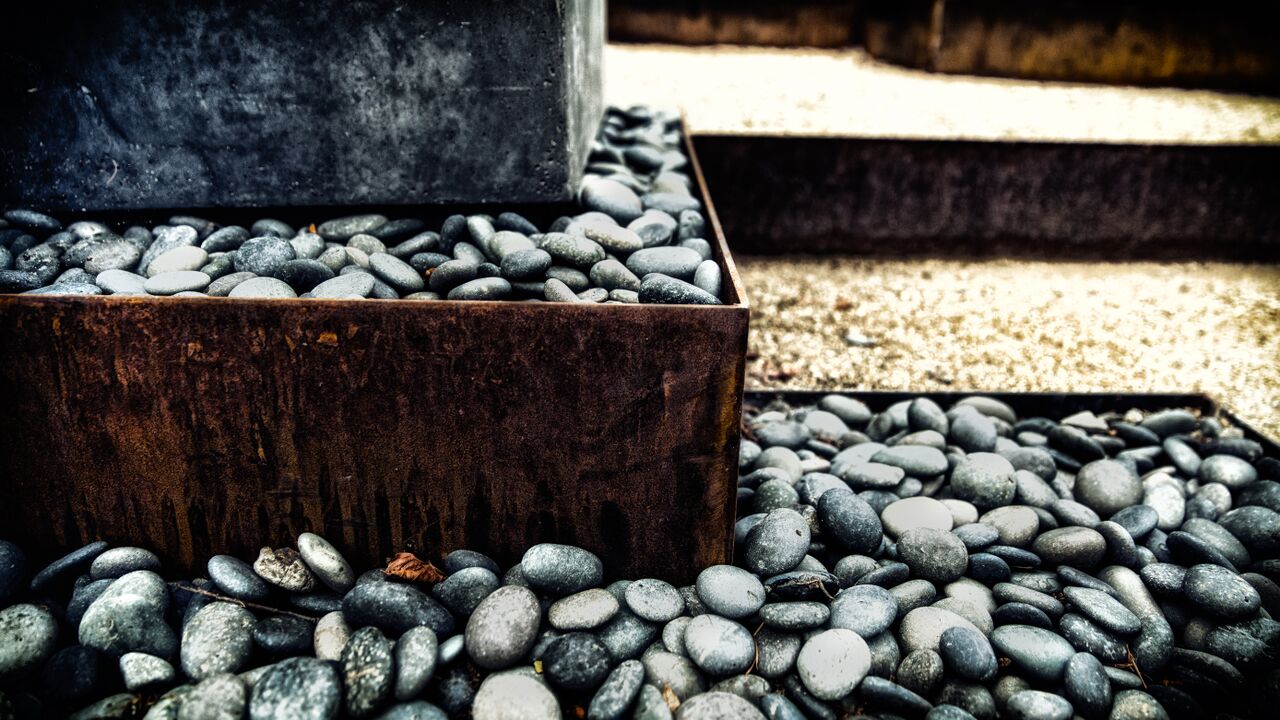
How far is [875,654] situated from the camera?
1.56 meters

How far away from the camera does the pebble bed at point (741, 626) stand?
143 cm

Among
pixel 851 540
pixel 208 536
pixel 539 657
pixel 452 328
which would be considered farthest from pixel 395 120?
pixel 851 540

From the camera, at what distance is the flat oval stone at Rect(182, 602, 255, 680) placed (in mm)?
1453

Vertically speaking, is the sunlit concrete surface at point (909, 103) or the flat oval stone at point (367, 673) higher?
the sunlit concrete surface at point (909, 103)

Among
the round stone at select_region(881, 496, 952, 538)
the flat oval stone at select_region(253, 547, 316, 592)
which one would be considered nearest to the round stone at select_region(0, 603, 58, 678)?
the flat oval stone at select_region(253, 547, 316, 592)

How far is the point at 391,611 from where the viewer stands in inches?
60.5

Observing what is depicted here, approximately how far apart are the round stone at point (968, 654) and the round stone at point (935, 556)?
210mm

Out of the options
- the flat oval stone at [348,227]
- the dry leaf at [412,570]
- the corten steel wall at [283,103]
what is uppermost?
the corten steel wall at [283,103]

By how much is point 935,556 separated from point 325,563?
1.35 meters

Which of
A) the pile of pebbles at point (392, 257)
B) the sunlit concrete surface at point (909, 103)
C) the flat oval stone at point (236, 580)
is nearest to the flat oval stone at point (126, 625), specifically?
the flat oval stone at point (236, 580)

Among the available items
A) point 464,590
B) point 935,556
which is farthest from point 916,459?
point 464,590

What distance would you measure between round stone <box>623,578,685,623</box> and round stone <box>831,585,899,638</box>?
1.09 feet

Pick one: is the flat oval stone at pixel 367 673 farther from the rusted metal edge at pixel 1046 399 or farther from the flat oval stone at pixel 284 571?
the rusted metal edge at pixel 1046 399

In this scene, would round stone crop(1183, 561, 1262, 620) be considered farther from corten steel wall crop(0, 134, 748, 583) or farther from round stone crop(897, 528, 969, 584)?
corten steel wall crop(0, 134, 748, 583)
